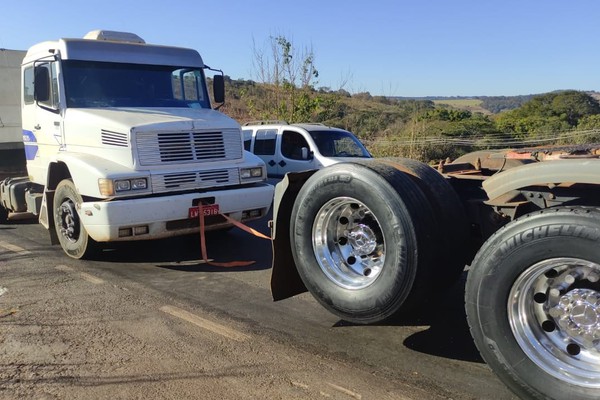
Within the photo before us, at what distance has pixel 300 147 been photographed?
40.2 ft

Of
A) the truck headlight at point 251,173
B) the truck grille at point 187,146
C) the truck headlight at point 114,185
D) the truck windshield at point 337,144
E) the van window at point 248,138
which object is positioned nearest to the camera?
the truck headlight at point 114,185

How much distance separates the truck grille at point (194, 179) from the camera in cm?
661

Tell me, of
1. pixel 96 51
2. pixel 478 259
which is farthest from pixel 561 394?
pixel 96 51

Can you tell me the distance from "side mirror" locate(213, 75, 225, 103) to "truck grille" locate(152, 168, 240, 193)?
6.04 ft

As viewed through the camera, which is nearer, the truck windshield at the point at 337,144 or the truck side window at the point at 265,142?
the truck windshield at the point at 337,144

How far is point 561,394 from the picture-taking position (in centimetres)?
298

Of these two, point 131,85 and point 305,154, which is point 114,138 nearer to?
point 131,85

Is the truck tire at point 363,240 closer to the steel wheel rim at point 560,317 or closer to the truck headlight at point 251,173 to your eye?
the steel wheel rim at point 560,317

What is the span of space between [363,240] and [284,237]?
0.79 m

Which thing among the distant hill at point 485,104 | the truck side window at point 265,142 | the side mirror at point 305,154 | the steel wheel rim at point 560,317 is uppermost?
the distant hill at point 485,104

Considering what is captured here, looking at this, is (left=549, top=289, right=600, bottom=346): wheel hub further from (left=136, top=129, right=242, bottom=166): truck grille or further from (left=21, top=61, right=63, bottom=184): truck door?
(left=21, top=61, right=63, bottom=184): truck door

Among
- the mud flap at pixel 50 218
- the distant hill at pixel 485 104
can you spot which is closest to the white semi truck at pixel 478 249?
the mud flap at pixel 50 218

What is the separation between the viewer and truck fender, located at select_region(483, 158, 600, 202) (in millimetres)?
3193

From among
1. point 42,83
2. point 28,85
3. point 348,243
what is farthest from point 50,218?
point 348,243
